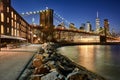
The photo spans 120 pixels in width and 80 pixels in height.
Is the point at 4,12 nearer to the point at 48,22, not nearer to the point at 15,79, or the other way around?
the point at 48,22

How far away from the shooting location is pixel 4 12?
6669 cm

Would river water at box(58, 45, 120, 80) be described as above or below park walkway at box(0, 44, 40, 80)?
below

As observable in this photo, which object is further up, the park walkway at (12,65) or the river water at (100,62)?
the park walkway at (12,65)

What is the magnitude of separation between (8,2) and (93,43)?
9536cm

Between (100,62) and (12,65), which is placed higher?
(12,65)

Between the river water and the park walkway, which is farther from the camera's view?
the river water

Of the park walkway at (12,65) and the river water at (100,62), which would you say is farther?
the river water at (100,62)

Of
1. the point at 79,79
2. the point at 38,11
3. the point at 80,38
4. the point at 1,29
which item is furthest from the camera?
the point at 80,38

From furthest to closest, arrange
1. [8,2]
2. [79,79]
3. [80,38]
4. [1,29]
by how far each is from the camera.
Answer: [80,38], [8,2], [1,29], [79,79]

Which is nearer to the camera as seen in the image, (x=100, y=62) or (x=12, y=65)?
(x=12, y=65)

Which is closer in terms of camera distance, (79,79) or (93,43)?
(79,79)

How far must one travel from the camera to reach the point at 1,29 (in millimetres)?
63906

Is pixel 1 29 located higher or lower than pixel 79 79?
higher

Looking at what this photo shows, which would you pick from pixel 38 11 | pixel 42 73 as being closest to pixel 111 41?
pixel 38 11
